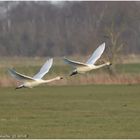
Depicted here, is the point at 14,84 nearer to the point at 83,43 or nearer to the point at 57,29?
the point at 83,43

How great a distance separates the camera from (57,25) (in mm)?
104812

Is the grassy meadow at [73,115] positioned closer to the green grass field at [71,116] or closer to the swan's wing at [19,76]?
the green grass field at [71,116]

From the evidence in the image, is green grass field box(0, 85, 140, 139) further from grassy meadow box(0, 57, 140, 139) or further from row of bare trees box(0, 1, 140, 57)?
row of bare trees box(0, 1, 140, 57)

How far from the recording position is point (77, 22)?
10188cm

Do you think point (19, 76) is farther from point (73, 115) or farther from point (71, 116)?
point (73, 115)

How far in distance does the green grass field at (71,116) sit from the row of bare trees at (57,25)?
4660cm

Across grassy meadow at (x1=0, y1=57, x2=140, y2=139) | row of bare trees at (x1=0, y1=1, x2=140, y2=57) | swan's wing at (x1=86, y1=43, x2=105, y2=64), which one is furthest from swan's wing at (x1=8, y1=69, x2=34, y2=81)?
row of bare trees at (x1=0, y1=1, x2=140, y2=57)

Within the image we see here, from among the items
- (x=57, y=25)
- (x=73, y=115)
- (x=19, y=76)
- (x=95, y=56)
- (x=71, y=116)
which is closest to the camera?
(x=19, y=76)

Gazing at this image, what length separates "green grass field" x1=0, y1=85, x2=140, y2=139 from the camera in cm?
1714

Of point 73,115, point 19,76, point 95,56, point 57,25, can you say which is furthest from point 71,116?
point 57,25

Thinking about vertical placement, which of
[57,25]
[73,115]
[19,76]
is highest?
[19,76]

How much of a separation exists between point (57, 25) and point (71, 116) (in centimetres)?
8376

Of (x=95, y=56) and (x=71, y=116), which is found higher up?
(x=95, y=56)

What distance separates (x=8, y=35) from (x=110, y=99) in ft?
222
